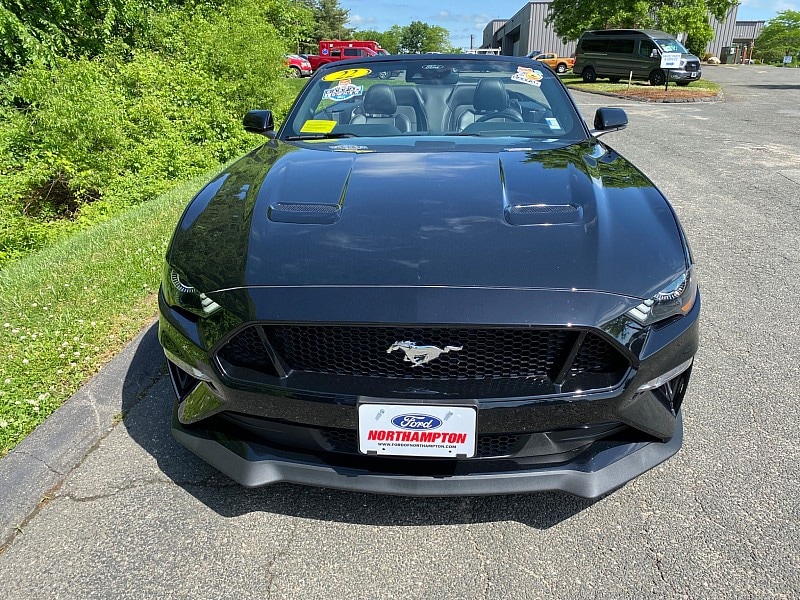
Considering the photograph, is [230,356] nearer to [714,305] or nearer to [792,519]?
[792,519]

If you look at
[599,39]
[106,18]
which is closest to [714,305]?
[106,18]

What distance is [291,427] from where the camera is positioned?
1.93 metres

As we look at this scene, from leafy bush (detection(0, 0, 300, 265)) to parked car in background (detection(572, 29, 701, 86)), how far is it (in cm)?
1804

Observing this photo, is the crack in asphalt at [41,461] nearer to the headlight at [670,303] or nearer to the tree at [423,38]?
the headlight at [670,303]

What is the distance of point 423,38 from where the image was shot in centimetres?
10562

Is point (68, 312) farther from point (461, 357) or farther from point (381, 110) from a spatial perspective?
point (461, 357)

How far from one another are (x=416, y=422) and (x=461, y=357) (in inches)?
9.0

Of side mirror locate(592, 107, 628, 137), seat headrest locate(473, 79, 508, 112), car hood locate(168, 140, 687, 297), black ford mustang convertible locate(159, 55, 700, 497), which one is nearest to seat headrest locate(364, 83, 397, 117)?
seat headrest locate(473, 79, 508, 112)

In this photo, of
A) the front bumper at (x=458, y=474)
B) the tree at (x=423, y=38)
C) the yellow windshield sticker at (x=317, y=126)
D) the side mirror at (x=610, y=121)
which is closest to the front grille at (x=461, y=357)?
the front bumper at (x=458, y=474)

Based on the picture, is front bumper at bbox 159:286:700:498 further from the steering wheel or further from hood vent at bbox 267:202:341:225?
the steering wheel

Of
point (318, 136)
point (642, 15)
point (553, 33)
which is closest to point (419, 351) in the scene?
point (318, 136)

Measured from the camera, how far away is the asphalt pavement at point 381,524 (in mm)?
1908

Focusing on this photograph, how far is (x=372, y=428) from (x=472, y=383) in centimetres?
32

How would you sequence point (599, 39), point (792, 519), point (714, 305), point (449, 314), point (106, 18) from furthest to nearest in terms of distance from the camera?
1. point (599, 39)
2. point (106, 18)
3. point (714, 305)
4. point (792, 519)
5. point (449, 314)
